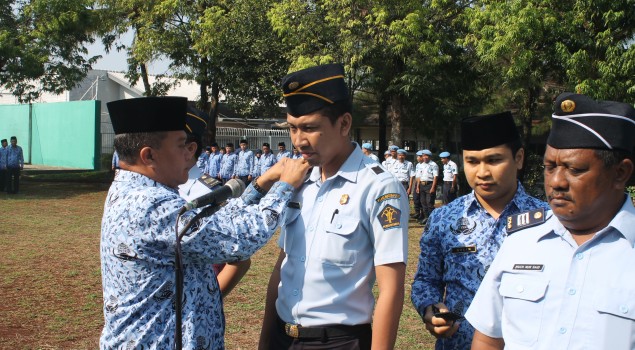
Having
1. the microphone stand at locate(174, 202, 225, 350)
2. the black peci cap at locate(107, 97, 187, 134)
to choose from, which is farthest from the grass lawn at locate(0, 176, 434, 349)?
the black peci cap at locate(107, 97, 187, 134)

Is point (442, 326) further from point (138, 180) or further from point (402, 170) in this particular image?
point (402, 170)

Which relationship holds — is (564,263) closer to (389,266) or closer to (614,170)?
(614,170)

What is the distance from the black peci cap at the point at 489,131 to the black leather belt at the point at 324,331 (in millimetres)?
981

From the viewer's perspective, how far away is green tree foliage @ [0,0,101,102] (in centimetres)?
2120

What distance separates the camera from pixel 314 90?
2623 mm

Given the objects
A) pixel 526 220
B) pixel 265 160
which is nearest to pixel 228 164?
pixel 265 160

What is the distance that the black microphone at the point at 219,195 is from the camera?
2.31 metres

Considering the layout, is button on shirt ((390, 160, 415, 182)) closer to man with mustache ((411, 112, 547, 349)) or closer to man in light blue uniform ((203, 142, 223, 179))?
man in light blue uniform ((203, 142, 223, 179))

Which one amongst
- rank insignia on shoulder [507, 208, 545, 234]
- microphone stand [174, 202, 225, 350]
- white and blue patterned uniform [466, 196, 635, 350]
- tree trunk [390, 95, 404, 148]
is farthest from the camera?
tree trunk [390, 95, 404, 148]

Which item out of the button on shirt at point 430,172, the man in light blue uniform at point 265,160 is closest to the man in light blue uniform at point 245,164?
the man in light blue uniform at point 265,160

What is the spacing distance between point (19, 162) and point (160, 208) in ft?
68.7

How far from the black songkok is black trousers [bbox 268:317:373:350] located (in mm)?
1101

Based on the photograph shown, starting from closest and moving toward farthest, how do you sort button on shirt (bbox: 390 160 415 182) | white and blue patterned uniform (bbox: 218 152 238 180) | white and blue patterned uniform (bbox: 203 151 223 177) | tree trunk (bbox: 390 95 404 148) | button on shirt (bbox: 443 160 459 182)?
button on shirt (bbox: 443 160 459 182)
button on shirt (bbox: 390 160 415 182)
tree trunk (bbox: 390 95 404 148)
white and blue patterned uniform (bbox: 218 152 238 180)
white and blue patterned uniform (bbox: 203 151 223 177)

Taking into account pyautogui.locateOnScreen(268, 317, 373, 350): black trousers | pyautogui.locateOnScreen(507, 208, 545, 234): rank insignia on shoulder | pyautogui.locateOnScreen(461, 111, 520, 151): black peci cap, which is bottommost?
pyautogui.locateOnScreen(268, 317, 373, 350): black trousers
